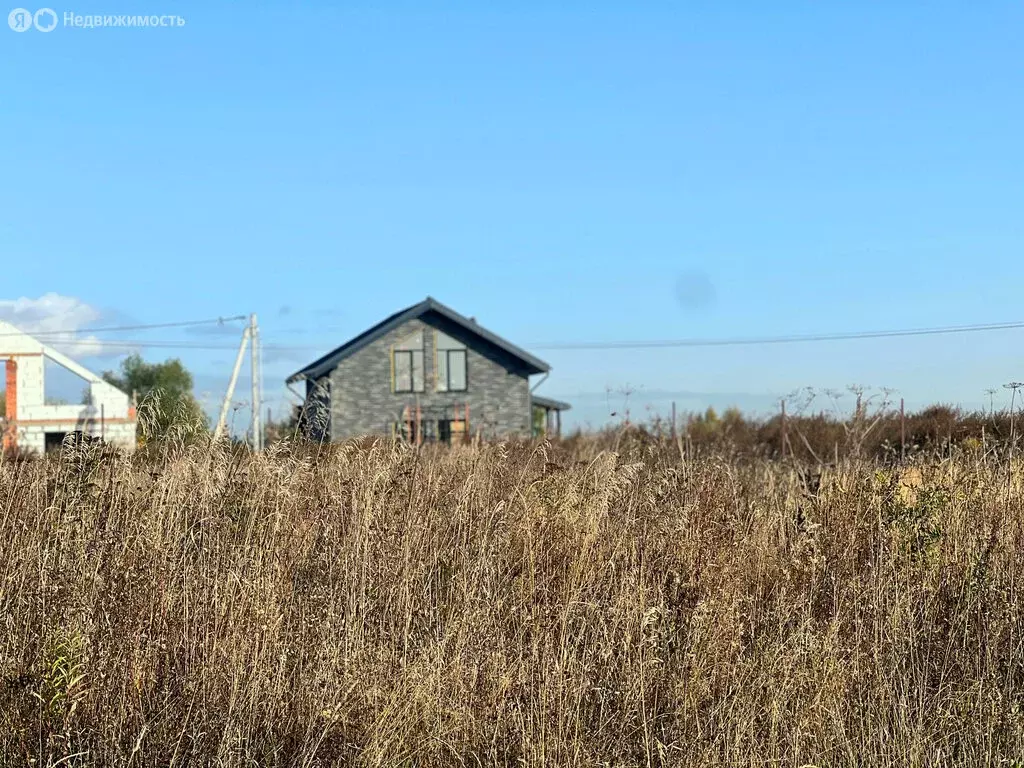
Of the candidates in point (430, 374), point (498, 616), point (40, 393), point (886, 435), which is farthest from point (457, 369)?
point (498, 616)

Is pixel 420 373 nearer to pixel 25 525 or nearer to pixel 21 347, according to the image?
pixel 21 347

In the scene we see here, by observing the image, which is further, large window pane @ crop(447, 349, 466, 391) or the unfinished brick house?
large window pane @ crop(447, 349, 466, 391)

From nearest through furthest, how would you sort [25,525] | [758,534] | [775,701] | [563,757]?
[563,757] → [775,701] → [25,525] → [758,534]

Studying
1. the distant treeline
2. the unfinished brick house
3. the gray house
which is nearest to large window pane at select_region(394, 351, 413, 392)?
the gray house

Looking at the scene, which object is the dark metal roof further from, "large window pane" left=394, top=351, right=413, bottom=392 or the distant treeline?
the distant treeline

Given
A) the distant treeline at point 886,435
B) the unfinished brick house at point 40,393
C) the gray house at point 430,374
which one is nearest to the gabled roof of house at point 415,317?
the gray house at point 430,374

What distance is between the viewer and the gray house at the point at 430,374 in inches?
1473

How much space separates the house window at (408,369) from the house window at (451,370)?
26.9 inches

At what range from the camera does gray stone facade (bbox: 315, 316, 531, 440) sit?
123ft

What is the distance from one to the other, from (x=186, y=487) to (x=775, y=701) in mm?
3487

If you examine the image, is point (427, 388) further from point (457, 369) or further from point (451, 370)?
point (457, 369)

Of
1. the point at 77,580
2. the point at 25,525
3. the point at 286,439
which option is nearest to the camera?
the point at 77,580

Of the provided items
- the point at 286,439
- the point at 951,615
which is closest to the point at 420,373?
the point at 286,439

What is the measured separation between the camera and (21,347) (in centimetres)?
3603
